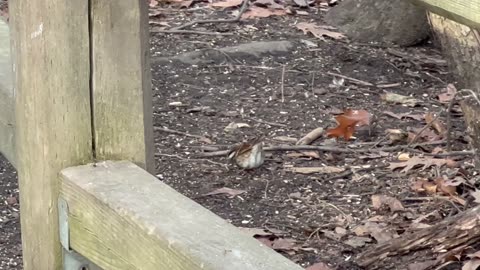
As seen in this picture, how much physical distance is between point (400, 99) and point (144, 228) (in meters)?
3.86

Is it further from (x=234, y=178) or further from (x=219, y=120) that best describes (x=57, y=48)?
(x=219, y=120)

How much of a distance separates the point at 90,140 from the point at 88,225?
17cm

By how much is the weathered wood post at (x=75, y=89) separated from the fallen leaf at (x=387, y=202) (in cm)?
217

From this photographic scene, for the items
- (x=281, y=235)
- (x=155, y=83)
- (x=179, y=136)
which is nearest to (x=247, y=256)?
(x=281, y=235)

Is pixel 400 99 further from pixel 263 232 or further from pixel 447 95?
pixel 263 232

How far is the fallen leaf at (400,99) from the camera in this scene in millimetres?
Result: 5289

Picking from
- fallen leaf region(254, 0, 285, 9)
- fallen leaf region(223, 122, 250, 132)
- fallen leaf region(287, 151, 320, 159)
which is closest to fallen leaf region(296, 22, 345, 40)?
fallen leaf region(254, 0, 285, 9)

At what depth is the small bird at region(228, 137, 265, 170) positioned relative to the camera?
4.28 metres

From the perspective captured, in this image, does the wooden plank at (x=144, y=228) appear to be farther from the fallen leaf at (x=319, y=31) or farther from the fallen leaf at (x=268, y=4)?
the fallen leaf at (x=268, y=4)

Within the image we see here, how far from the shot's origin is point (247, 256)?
1473 mm

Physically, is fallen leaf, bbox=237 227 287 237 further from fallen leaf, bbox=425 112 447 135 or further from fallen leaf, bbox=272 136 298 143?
fallen leaf, bbox=425 112 447 135

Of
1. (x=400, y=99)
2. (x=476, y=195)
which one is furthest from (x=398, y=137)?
(x=476, y=195)

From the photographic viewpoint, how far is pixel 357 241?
12.1 feet

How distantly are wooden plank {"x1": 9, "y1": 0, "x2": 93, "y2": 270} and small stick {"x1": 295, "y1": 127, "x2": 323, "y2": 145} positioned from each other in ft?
9.16
